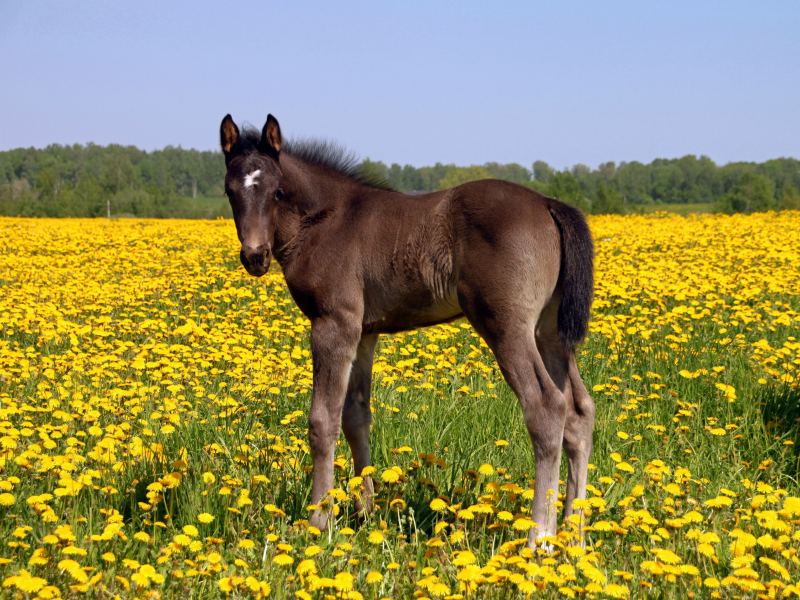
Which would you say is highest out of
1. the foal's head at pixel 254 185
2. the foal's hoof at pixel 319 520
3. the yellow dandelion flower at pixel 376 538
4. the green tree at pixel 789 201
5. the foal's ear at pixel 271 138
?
the green tree at pixel 789 201

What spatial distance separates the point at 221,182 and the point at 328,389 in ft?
295

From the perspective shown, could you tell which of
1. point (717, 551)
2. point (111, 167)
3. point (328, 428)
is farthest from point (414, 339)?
point (111, 167)

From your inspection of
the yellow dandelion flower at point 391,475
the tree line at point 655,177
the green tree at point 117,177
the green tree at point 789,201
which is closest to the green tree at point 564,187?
the green tree at point 789,201

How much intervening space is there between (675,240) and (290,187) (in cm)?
1108

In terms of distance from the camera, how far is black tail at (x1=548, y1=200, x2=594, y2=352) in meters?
3.29

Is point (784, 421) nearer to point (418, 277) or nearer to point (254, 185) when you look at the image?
point (418, 277)

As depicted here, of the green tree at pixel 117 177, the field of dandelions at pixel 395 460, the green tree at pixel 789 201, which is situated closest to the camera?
the field of dandelions at pixel 395 460

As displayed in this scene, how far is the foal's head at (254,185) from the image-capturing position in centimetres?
359

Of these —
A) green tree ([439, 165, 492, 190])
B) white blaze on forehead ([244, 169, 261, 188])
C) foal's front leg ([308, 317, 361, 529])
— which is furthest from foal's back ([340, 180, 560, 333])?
green tree ([439, 165, 492, 190])

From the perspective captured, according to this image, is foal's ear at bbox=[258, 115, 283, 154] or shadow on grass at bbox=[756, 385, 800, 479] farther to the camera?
shadow on grass at bbox=[756, 385, 800, 479]

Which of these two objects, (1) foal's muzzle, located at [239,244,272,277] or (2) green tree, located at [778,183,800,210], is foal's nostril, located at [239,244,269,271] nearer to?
(1) foal's muzzle, located at [239,244,272,277]

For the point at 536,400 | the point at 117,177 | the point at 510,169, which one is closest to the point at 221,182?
the point at 117,177

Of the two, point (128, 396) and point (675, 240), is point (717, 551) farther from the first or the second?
point (675, 240)

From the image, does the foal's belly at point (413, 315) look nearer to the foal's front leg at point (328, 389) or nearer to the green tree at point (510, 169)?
the foal's front leg at point (328, 389)
